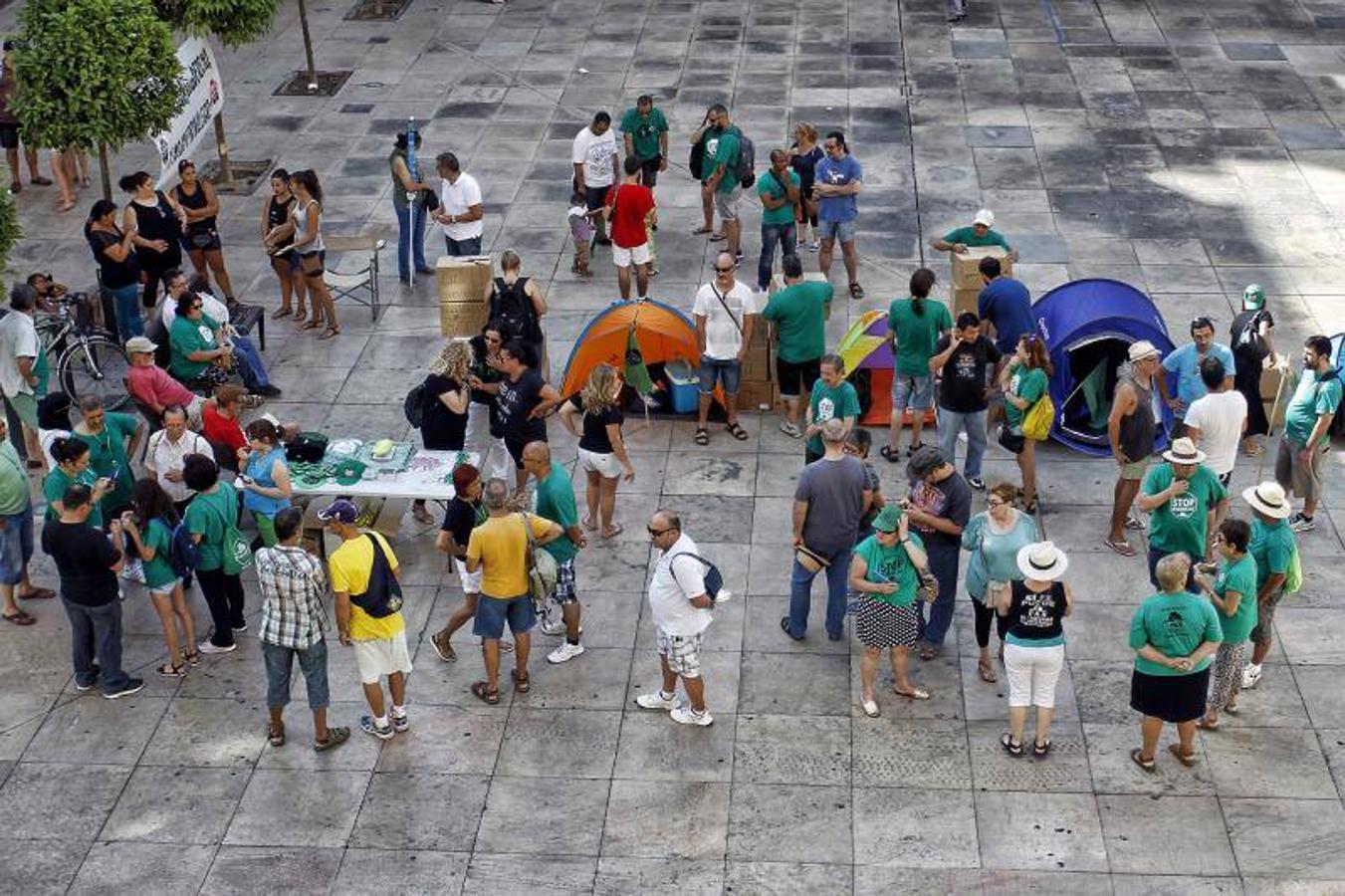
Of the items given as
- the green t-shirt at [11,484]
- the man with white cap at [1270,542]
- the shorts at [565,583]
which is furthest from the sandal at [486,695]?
the man with white cap at [1270,542]

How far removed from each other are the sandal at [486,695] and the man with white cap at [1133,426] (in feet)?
15.1

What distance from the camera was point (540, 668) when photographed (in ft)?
36.6

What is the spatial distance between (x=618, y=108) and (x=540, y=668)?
12.0 m

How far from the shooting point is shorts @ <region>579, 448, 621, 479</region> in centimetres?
1213

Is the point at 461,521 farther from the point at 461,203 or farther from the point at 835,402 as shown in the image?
the point at 461,203

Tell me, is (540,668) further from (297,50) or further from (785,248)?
(297,50)

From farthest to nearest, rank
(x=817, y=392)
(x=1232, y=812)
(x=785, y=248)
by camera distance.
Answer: (x=785, y=248), (x=817, y=392), (x=1232, y=812)

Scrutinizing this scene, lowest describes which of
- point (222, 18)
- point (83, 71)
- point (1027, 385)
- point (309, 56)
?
point (309, 56)

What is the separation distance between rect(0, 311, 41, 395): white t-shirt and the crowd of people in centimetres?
2

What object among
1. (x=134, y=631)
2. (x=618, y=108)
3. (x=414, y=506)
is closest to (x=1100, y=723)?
(x=414, y=506)

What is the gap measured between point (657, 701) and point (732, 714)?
0.48 m

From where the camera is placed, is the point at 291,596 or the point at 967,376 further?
the point at 967,376

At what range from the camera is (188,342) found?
13.8 metres

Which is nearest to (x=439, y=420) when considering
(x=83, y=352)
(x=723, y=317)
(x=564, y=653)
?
(x=564, y=653)
